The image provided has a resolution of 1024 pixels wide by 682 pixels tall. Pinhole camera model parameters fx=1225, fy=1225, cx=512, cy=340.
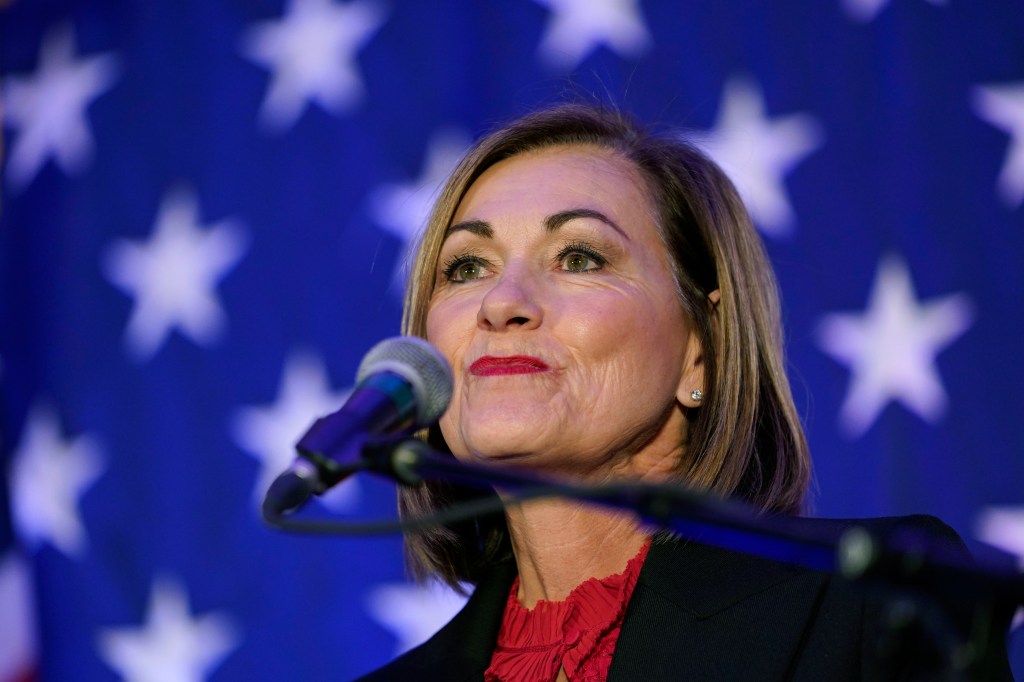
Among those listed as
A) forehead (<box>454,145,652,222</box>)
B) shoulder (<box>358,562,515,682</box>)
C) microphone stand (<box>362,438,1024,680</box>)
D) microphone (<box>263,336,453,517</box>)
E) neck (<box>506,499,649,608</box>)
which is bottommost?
microphone stand (<box>362,438,1024,680</box>)

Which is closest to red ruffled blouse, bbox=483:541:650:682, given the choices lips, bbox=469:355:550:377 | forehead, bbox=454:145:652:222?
lips, bbox=469:355:550:377

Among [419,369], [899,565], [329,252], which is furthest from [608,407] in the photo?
[329,252]

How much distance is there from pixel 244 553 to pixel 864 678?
7.13 ft

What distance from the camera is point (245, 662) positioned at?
339cm

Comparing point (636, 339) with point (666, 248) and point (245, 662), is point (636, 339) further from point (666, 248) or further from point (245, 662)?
point (245, 662)

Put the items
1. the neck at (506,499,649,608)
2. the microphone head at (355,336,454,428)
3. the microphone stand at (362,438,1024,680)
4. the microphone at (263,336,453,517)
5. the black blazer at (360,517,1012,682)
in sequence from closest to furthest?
1. the microphone stand at (362,438,1024,680)
2. the microphone at (263,336,453,517)
3. the microphone head at (355,336,454,428)
4. the black blazer at (360,517,1012,682)
5. the neck at (506,499,649,608)

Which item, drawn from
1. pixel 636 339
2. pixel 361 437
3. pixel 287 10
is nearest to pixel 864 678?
pixel 636 339

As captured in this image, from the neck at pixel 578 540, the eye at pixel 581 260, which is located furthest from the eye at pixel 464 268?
the neck at pixel 578 540

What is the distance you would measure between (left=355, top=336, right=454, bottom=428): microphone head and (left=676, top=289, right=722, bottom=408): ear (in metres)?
0.97

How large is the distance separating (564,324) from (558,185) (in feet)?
1.22

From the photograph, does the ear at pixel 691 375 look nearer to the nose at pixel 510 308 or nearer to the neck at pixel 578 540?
the neck at pixel 578 540

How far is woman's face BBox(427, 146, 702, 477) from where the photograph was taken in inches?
79.3

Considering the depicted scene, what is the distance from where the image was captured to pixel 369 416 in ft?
4.03

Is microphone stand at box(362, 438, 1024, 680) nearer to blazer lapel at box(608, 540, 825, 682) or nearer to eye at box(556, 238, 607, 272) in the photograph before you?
blazer lapel at box(608, 540, 825, 682)
